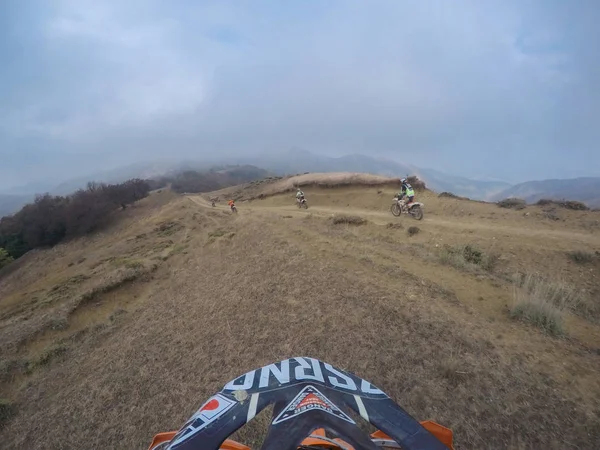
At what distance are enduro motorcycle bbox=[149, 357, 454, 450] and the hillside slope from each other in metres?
2.79

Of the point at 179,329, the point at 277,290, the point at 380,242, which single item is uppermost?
the point at 380,242

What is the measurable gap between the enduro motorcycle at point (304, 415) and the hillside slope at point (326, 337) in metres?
2.79

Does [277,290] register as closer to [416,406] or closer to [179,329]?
[179,329]

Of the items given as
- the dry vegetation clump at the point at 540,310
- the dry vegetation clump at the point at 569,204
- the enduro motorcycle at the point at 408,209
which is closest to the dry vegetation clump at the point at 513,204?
the dry vegetation clump at the point at 569,204

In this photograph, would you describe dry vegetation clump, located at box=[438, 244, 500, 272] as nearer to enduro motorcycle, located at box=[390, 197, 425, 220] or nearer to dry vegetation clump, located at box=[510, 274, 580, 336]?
dry vegetation clump, located at box=[510, 274, 580, 336]

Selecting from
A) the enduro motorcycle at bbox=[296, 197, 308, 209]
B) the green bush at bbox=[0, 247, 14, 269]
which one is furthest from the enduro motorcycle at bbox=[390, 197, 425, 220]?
the green bush at bbox=[0, 247, 14, 269]

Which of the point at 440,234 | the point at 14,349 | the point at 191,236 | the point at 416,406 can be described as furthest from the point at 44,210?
the point at 416,406

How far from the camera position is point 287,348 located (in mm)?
7219

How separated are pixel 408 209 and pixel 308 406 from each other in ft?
65.3

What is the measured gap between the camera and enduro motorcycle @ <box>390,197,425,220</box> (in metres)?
20.1

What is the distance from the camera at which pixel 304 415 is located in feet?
7.61

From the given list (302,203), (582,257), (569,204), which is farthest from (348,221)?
(569,204)

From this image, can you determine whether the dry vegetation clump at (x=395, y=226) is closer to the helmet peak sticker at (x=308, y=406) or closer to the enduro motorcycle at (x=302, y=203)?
the enduro motorcycle at (x=302, y=203)

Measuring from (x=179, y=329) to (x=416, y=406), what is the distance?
23.3 ft
